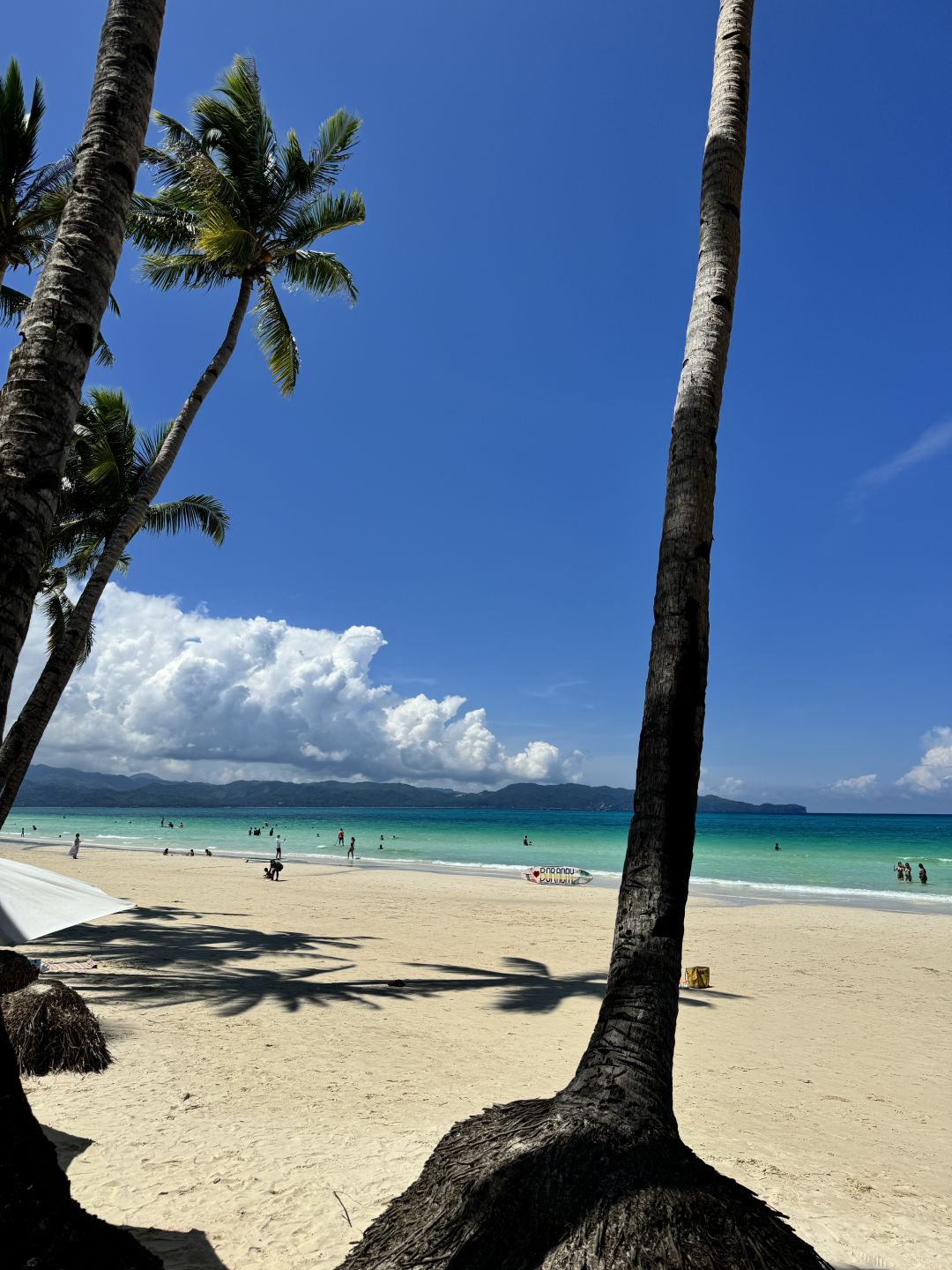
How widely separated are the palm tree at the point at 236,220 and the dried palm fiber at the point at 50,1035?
5.40m

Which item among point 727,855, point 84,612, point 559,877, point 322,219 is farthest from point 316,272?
point 727,855

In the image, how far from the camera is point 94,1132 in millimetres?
5070

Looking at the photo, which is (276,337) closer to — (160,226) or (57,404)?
(160,226)

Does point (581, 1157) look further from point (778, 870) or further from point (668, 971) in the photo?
point (778, 870)

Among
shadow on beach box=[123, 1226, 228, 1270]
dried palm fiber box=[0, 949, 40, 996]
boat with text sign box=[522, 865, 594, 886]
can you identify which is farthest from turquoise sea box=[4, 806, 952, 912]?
shadow on beach box=[123, 1226, 228, 1270]

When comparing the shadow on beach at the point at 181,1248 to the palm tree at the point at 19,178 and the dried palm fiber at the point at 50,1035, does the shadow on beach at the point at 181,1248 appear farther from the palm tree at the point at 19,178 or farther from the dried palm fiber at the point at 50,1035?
the palm tree at the point at 19,178

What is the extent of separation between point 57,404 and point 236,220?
11155 millimetres

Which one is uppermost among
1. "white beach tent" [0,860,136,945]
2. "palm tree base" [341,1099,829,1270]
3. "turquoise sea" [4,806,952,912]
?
"palm tree base" [341,1099,829,1270]

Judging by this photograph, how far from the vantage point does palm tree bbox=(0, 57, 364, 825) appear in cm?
1149

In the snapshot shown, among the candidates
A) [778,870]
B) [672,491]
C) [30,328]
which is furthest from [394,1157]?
[778,870]

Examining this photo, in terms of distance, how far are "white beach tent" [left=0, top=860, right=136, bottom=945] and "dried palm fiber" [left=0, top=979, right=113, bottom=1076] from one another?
98 cm

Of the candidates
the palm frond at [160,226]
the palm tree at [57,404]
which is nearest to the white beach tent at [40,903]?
the palm tree at [57,404]

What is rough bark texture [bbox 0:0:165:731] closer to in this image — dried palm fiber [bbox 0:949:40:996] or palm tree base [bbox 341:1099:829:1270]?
palm tree base [bbox 341:1099:829:1270]

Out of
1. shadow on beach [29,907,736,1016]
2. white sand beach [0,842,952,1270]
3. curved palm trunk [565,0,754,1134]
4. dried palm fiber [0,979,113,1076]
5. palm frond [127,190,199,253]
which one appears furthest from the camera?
palm frond [127,190,199,253]
